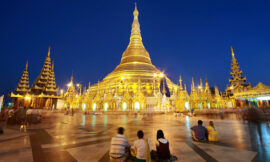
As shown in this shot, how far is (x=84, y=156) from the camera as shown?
3.86 m

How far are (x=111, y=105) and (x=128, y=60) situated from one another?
19559mm

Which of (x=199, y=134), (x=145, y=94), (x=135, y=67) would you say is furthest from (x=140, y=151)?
(x=135, y=67)

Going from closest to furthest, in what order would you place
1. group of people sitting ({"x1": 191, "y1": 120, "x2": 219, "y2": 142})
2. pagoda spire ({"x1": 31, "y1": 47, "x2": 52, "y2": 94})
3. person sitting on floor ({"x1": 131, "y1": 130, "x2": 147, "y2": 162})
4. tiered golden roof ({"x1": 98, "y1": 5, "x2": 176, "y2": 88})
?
person sitting on floor ({"x1": 131, "y1": 130, "x2": 147, "y2": 162}) < group of people sitting ({"x1": 191, "y1": 120, "x2": 219, "y2": 142}) < tiered golden roof ({"x1": 98, "y1": 5, "x2": 176, "y2": 88}) < pagoda spire ({"x1": 31, "y1": 47, "x2": 52, "y2": 94})

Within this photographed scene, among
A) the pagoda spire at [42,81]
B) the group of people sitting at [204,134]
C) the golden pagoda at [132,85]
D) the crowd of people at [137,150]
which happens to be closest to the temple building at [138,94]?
the golden pagoda at [132,85]

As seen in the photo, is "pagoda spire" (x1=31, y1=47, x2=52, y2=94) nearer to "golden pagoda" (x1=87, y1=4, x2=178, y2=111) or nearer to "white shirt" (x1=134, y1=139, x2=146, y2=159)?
"golden pagoda" (x1=87, y1=4, x2=178, y2=111)

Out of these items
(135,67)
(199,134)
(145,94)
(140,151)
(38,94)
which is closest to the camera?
(140,151)

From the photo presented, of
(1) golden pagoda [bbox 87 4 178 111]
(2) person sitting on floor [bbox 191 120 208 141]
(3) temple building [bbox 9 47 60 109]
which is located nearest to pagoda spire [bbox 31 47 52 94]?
(3) temple building [bbox 9 47 60 109]

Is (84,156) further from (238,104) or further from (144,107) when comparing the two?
(238,104)

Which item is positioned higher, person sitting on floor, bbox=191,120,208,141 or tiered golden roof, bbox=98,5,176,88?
tiered golden roof, bbox=98,5,176,88

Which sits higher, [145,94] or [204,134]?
[145,94]

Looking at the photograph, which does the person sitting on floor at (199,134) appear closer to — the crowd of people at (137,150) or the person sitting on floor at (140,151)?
the crowd of people at (137,150)

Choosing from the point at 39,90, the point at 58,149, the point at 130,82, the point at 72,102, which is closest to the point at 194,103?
the point at 130,82

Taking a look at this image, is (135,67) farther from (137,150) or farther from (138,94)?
(137,150)

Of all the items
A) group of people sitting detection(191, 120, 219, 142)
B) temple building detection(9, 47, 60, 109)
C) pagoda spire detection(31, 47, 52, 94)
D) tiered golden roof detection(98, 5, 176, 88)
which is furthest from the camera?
pagoda spire detection(31, 47, 52, 94)
